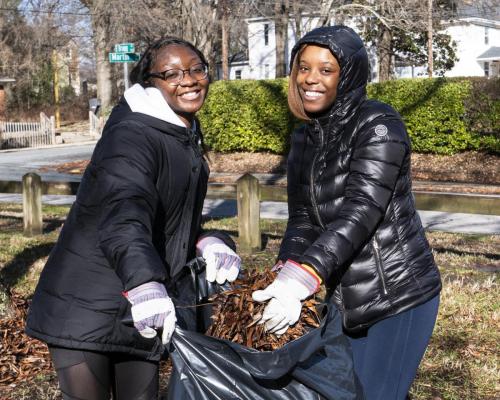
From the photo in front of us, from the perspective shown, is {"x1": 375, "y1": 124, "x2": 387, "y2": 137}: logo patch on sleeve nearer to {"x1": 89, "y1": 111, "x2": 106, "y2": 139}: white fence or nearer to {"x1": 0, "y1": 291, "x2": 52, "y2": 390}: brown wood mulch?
{"x1": 0, "y1": 291, "x2": 52, "y2": 390}: brown wood mulch

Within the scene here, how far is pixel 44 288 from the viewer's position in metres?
2.81

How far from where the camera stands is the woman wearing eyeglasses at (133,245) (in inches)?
97.7

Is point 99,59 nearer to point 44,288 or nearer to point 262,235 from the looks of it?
point 262,235

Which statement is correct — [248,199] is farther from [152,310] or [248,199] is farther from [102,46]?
[102,46]

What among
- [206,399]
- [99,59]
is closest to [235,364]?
[206,399]

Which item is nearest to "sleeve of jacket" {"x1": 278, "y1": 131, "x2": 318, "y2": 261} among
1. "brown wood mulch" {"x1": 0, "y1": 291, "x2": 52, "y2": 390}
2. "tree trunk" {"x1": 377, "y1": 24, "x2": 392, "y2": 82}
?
"brown wood mulch" {"x1": 0, "y1": 291, "x2": 52, "y2": 390}

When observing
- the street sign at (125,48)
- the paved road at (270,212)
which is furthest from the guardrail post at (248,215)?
the street sign at (125,48)

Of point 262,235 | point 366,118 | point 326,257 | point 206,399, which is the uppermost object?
point 366,118

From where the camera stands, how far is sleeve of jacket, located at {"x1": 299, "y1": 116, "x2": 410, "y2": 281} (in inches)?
101

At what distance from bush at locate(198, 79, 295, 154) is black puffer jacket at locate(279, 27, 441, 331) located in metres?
17.6

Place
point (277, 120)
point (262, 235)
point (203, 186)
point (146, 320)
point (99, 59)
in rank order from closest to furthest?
point (146, 320) → point (203, 186) → point (262, 235) → point (277, 120) → point (99, 59)

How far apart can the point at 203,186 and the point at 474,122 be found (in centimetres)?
1579

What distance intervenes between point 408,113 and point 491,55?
39704 millimetres

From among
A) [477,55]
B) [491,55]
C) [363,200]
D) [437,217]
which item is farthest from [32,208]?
[477,55]
